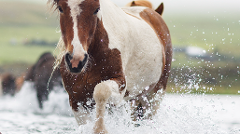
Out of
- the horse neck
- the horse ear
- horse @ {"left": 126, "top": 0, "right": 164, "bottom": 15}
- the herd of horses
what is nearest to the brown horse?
horse @ {"left": 126, "top": 0, "right": 164, "bottom": 15}

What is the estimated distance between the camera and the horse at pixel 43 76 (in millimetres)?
6145

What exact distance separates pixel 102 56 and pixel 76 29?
41 centimetres

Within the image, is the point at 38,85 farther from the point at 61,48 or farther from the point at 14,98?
the point at 61,48

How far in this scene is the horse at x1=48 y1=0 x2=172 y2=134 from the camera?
2121 millimetres

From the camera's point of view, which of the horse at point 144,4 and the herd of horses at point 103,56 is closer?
the herd of horses at point 103,56

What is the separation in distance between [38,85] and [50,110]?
703mm

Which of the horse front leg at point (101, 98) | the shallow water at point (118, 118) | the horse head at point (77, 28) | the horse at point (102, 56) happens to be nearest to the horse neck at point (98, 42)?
the horse at point (102, 56)

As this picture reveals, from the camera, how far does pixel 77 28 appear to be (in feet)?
6.91

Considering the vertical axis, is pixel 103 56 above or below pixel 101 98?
above

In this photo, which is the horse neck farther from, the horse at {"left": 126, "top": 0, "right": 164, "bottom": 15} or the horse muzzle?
the horse at {"left": 126, "top": 0, "right": 164, "bottom": 15}

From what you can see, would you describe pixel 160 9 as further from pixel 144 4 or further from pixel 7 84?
pixel 7 84

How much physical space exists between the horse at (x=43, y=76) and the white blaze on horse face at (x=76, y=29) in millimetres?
3814

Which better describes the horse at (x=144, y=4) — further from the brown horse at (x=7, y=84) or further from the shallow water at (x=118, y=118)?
the brown horse at (x=7, y=84)

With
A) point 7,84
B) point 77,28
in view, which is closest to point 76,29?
point 77,28
